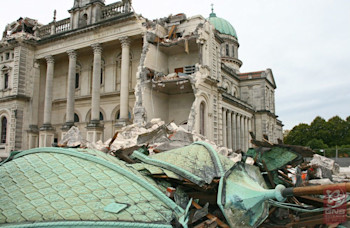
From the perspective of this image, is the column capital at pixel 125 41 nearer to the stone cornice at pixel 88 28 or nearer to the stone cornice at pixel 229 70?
the stone cornice at pixel 88 28

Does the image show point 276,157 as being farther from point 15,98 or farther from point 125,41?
point 15,98

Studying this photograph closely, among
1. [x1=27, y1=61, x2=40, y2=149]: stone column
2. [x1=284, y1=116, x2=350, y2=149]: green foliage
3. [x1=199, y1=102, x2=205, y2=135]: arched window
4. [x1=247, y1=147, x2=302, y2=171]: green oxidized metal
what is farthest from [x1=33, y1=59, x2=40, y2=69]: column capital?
[x1=284, y1=116, x2=350, y2=149]: green foliage

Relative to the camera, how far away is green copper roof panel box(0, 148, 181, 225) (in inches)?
118

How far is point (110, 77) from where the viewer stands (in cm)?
2583

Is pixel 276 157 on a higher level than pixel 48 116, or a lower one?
lower

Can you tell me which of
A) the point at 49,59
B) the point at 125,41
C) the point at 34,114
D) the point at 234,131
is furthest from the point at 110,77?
the point at 234,131

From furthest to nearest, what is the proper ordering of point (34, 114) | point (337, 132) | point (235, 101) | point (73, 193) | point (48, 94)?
point (337, 132) → point (235, 101) → point (34, 114) → point (48, 94) → point (73, 193)

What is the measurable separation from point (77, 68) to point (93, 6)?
20.2ft

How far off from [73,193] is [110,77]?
76.8ft

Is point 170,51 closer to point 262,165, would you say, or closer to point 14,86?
point 14,86

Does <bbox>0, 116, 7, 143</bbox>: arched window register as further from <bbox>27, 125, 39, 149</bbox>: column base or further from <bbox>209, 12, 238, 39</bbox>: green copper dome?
<bbox>209, 12, 238, 39</bbox>: green copper dome

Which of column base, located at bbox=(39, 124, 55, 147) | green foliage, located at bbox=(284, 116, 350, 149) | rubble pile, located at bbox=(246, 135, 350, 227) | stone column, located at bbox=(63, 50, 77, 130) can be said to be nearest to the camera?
rubble pile, located at bbox=(246, 135, 350, 227)

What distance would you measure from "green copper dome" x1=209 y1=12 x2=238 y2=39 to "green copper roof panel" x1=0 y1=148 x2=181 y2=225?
45.6 m

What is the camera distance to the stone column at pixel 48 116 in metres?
25.6
